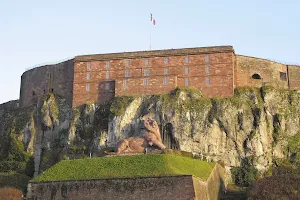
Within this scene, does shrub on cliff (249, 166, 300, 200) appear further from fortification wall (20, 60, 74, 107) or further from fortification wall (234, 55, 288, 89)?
fortification wall (20, 60, 74, 107)

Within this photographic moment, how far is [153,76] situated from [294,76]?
16.9 meters

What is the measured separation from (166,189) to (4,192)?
14993mm

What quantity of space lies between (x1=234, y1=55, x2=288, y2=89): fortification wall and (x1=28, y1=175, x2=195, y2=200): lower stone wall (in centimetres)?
2618

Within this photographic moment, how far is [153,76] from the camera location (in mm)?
69062

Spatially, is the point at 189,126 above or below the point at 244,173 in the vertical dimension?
above

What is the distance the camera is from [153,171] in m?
46.8

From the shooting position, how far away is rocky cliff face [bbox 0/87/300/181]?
6438 centimetres

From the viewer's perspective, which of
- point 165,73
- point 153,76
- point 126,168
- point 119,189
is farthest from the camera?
point 165,73

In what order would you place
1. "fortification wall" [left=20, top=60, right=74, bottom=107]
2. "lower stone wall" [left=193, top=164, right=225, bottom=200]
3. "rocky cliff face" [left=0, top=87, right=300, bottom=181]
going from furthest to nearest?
"fortification wall" [left=20, top=60, right=74, bottom=107], "rocky cliff face" [left=0, top=87, right=300, bottom=181], "lower stone wall" [left=193, top=164, right=225, bottom=200]

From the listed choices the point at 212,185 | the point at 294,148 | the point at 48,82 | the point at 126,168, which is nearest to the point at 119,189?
the point at 126,168

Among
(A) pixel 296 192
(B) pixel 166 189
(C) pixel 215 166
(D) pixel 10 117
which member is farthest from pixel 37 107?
(A) pixel 296 192

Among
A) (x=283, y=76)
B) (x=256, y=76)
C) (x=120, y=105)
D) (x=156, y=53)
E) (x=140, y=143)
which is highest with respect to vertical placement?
(x=156, y=53)

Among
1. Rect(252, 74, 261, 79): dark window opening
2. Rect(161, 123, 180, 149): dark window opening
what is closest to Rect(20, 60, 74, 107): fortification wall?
Rect(161, 123, 180, 149): dark window opening

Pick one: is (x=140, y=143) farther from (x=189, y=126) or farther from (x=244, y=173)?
(x=244, y=173)
